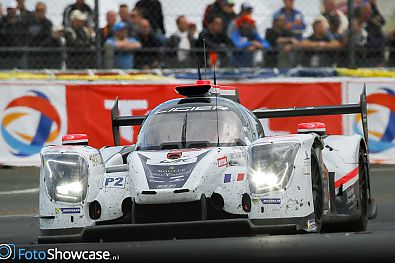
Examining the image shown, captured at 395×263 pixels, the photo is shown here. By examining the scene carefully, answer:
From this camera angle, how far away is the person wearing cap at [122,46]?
14.0 meters

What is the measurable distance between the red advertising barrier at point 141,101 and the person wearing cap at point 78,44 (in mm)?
712

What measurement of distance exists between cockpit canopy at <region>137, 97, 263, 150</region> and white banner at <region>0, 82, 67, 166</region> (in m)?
4.72

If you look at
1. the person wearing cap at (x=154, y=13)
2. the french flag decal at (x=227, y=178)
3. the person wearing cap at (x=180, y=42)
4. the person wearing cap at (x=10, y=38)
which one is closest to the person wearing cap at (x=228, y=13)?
the person wearing cap at (x=180, y=42)

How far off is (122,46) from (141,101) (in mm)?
1181

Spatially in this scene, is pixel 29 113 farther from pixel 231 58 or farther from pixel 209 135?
pixel 209 135

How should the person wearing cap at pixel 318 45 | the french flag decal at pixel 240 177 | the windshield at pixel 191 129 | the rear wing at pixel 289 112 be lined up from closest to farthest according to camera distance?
the french flag decal at pixel 240 177
the windshield at pixel 191 129
the rear wing at pixel 289 112
the person wearing cap at pixel 318 45

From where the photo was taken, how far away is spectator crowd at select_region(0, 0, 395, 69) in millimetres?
13617

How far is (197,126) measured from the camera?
26.5ft

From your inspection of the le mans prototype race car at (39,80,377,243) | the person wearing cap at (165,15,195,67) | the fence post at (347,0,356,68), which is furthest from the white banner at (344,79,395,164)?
the le mans prototype race car at (39,80,377,243)

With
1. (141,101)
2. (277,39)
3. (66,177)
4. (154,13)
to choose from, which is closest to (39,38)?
(154,13)

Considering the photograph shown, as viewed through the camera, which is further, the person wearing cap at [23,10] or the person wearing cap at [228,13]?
the person wearing cap at [228,13]

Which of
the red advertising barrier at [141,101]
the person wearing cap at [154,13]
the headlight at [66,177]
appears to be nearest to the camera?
the headlight at [66,177]

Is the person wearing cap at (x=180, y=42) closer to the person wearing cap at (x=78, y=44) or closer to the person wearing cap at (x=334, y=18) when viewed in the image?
the person wearing cap at (x=78, y=44)

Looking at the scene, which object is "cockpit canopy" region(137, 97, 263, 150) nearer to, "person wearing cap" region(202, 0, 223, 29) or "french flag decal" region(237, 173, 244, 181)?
"french flag decal" region(237, 173, 244, 181)
